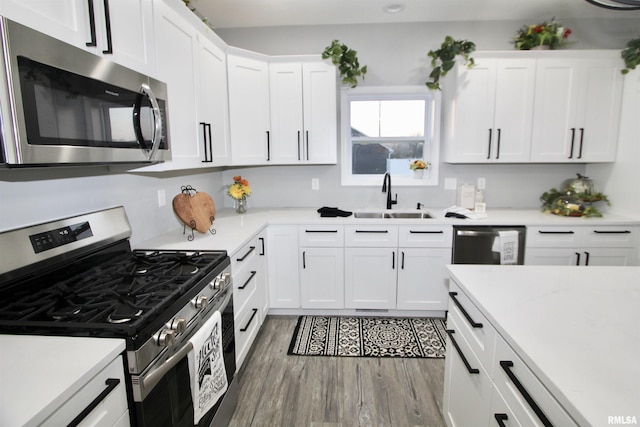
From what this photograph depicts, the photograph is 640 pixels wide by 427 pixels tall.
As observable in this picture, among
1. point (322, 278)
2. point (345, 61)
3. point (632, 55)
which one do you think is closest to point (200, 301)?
point (322, 278)

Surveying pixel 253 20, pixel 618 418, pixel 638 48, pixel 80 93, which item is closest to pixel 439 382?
pixel 618 418

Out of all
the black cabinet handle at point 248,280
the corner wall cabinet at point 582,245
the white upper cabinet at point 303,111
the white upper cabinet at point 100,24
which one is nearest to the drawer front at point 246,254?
the black cabinet handle at point 248,280

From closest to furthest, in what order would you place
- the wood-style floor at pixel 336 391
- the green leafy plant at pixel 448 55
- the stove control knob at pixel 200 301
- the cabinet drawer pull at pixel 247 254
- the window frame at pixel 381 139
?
the stove control knob at pixel 200 301
the wood-style floor at pixel 336 391
the cabinet drawer pull at pixel 247 254
the green leafy plant at pixel 448 55
the window frame at pixel 381 139

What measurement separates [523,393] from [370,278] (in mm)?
2055

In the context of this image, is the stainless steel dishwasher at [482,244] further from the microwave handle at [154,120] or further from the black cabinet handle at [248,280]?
the microwave handle at [154,120]

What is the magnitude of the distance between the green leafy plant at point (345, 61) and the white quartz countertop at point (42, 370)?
2705 millimetres

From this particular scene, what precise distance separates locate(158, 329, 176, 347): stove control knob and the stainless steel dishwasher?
7.77 ft

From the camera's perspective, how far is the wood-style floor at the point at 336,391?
194 cm

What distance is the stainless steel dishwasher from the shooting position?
2.83 metres

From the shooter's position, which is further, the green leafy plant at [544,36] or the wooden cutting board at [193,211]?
the green leafy plant at [544,36]

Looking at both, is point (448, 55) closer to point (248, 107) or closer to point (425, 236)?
point (425, 236)

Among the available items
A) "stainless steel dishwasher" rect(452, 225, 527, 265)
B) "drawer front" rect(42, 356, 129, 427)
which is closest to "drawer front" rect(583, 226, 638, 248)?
"stainless steel dishwasher" rect(452, 225, 527, 265)

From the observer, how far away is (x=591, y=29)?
321 cm

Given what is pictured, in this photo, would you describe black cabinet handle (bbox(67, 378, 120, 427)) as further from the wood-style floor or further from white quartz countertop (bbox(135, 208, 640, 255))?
the wood-style floor
